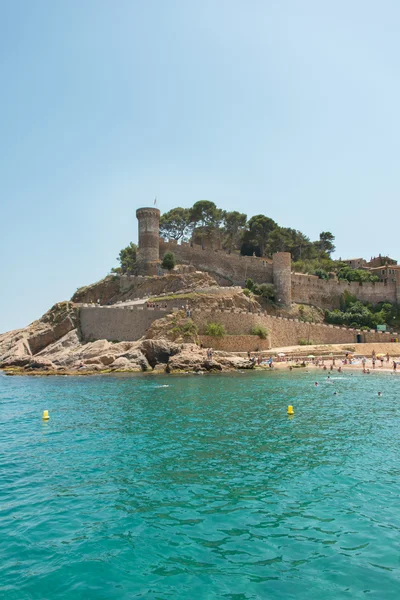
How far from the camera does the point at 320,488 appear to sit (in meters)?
9.98

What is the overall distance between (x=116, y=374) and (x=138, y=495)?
78.5 feet

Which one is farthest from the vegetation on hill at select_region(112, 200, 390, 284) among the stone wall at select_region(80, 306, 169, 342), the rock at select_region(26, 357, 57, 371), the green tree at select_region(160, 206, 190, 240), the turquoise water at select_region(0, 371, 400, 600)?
the turquoise water at select_region(0, 371, 400, 600)

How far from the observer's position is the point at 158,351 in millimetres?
35406

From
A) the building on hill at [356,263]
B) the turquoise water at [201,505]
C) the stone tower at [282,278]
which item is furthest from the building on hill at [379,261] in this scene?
the turquoise water at [201,505]

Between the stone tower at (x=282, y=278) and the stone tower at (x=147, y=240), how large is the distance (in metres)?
12.9

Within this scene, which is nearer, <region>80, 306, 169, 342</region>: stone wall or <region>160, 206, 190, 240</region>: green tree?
<region>80, 306, 169, 342</region>: stone wall

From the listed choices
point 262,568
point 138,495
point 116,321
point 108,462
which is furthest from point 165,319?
point 262,568

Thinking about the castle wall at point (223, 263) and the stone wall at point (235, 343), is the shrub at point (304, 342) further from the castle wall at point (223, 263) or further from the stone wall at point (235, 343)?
the castle wall at point (223, 263)

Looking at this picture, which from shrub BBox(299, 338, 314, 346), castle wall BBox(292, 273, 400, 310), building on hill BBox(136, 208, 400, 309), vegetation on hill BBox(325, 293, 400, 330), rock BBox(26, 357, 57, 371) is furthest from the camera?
castle wall BBox(292, 273, 400, 310)

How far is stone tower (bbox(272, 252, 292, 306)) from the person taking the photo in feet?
170

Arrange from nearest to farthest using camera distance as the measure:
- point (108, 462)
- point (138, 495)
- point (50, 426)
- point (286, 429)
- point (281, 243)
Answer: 1. point (138, 495)
2. point (108, 462)
3. point (286, 429)
4. point (50, 426)
5. point (281, 243)

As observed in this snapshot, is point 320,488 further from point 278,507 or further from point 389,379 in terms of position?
point 389,379

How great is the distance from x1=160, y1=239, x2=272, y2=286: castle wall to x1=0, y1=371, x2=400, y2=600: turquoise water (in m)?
36.1

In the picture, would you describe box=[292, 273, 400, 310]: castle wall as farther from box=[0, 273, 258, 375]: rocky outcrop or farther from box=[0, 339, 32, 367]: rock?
box=[0, 339, 32, 367]: rock
